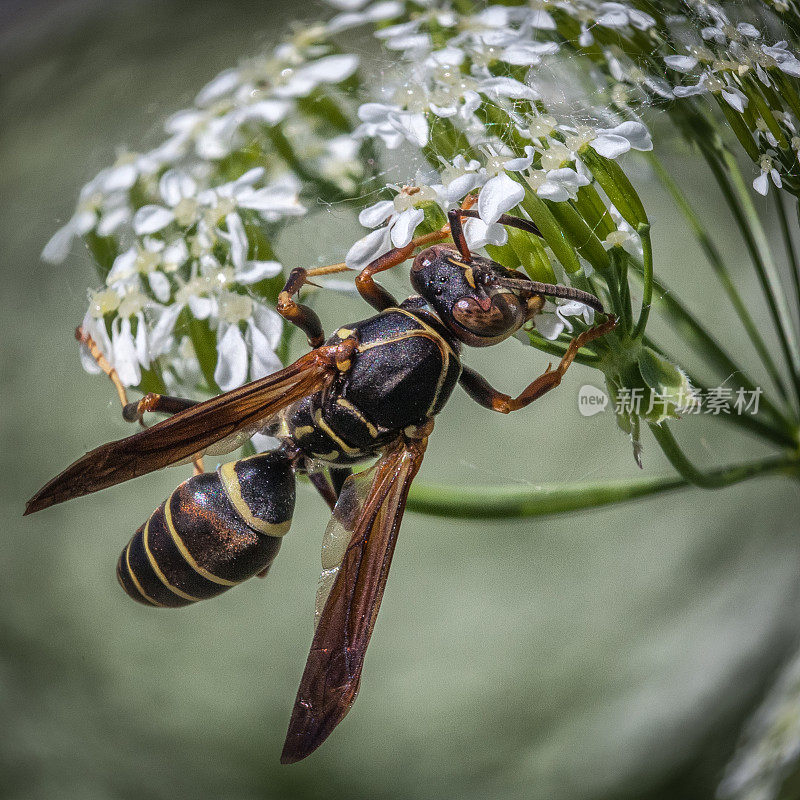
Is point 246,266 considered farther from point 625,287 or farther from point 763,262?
point 763,262

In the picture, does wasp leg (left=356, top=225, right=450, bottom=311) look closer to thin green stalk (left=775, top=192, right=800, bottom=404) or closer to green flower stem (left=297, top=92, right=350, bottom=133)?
green flower stem (left=297, top=92, right=350, bottom=133)

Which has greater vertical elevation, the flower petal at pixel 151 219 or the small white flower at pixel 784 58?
the flower petal at pixel 151 219

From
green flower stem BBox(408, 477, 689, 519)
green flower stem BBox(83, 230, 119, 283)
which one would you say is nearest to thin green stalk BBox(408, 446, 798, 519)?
green flower stem BBox(408, 477, 689, 519)

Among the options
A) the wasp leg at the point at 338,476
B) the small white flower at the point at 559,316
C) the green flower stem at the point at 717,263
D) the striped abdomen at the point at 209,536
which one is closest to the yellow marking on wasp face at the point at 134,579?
the striped abdomen at the point at 209,536

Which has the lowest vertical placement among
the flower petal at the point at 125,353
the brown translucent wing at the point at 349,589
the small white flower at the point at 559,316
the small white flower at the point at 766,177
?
the brown translucent wing at the point at 349,589

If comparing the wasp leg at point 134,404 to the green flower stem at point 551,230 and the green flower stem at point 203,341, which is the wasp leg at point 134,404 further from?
the green flower stem at point 551,230

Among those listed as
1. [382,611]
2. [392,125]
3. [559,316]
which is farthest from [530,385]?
[382,611]
